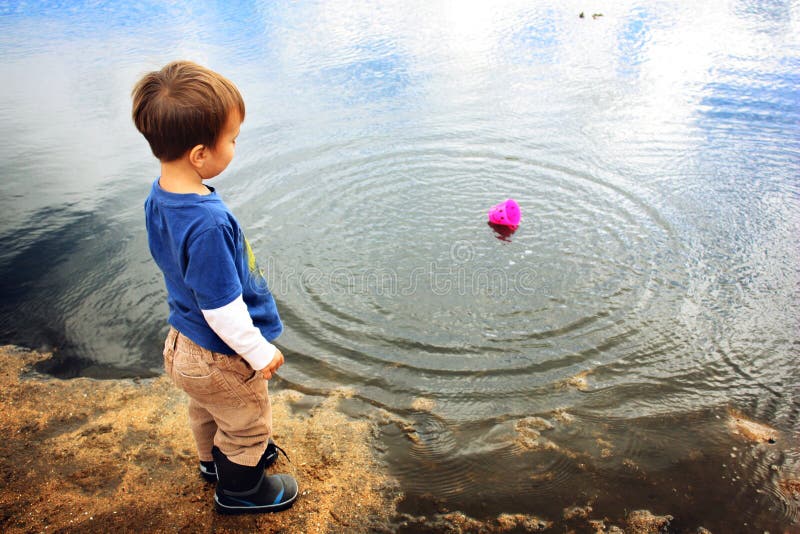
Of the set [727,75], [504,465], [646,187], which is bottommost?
[504,465]

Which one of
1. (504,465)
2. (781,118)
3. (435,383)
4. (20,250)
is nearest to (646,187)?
(781,118)

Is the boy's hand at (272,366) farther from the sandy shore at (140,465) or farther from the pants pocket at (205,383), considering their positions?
the sandy shore at (140,465)

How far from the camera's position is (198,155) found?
1899 mm

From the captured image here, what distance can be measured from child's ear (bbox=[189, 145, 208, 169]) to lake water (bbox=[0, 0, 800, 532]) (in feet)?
5.14

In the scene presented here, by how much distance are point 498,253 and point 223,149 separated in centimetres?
264

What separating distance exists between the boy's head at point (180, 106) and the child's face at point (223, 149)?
35 mm

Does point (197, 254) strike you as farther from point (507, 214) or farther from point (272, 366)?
point (507, 214)

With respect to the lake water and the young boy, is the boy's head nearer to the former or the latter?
the young boy

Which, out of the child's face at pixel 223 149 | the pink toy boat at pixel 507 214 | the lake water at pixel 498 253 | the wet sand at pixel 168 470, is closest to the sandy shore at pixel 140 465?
the wet sand at pixel 168 470

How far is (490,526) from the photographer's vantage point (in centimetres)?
234

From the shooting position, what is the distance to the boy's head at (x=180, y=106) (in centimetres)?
181

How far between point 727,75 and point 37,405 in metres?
8.16

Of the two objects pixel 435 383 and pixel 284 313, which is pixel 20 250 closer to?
pixel 284 313

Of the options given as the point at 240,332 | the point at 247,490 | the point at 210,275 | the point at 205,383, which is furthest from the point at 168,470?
the point at 210,275
